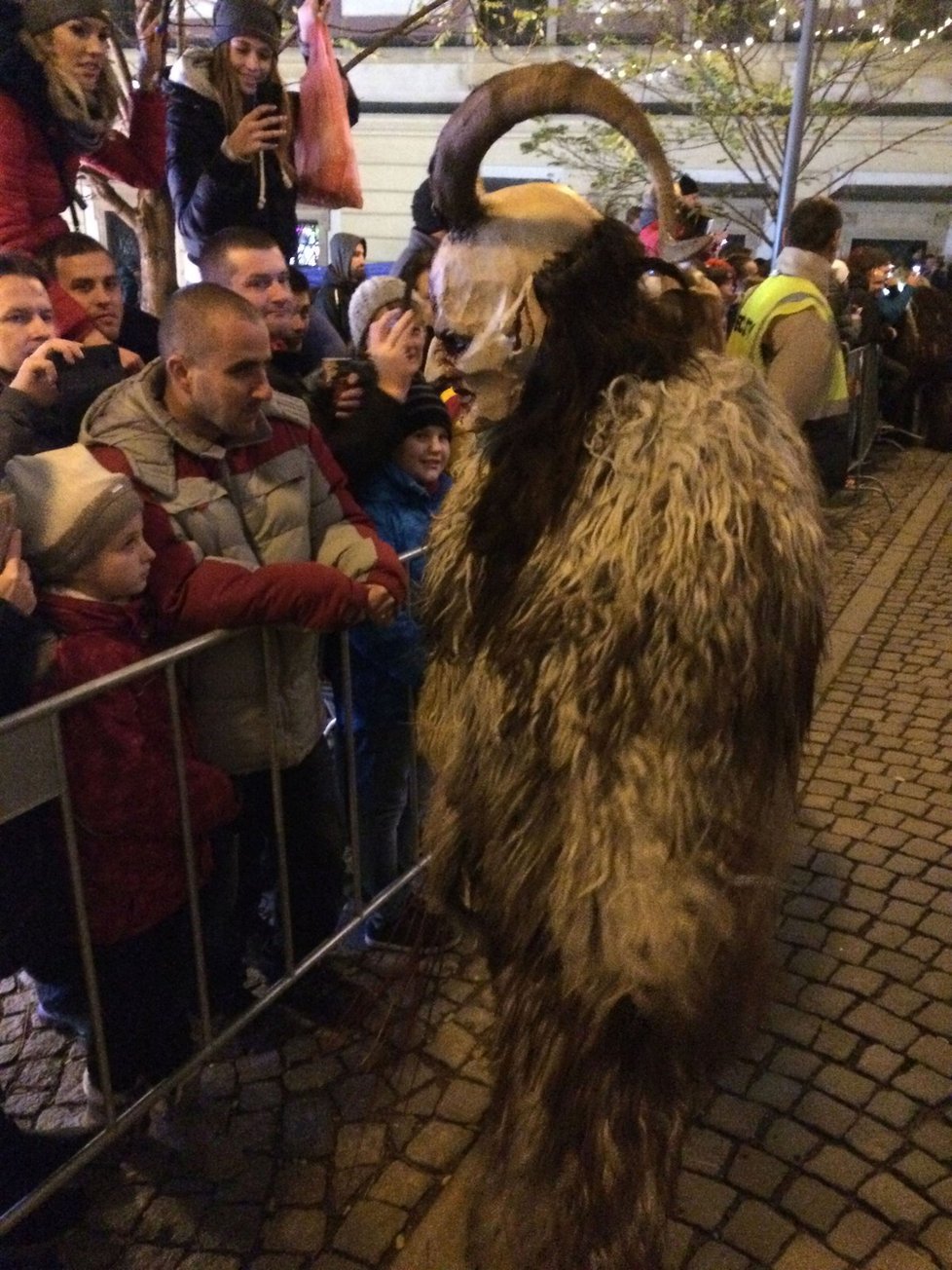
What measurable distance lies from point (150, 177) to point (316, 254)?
589 inches

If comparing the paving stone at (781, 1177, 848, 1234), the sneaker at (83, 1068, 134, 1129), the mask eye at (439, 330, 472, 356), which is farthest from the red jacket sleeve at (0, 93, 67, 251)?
the paving stone at (781, 1177, 848, 1234)

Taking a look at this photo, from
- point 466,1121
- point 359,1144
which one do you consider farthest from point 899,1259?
point 359,1144

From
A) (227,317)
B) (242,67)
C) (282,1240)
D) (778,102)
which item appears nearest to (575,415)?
(227,317)

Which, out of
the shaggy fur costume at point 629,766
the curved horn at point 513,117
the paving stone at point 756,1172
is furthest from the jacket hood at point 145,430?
the paving stone at point 756,1172

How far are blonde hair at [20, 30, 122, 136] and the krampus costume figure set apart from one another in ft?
8.09

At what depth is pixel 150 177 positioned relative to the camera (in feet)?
14.3

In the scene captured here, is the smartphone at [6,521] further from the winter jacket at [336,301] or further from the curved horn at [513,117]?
the winter jacket at [336,301]

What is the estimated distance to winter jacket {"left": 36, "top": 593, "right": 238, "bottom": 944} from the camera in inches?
87.5

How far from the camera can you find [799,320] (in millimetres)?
5555

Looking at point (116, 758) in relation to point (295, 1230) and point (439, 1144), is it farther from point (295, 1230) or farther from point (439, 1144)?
point (439, 1144)

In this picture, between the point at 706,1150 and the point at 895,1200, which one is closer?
the point at 895,1200

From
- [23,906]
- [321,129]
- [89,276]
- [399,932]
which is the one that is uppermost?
[321,129]

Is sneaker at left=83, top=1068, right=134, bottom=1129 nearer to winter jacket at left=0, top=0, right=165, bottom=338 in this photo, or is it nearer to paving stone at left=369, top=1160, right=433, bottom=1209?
paving stone at left=369, top=1160, right=433, bottom=1209

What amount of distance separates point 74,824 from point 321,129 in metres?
3.27
